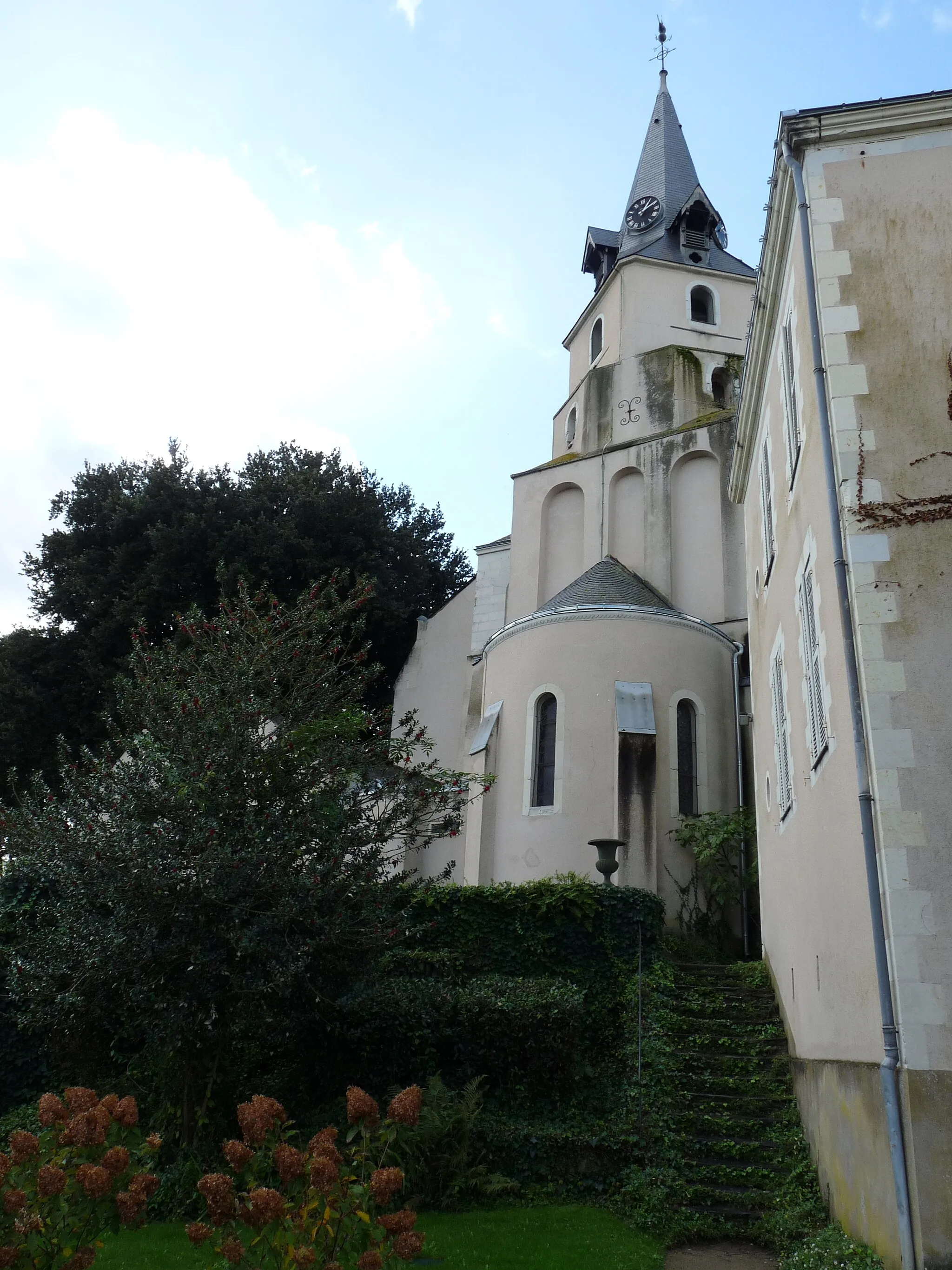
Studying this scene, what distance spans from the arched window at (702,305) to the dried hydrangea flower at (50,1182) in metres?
27.1

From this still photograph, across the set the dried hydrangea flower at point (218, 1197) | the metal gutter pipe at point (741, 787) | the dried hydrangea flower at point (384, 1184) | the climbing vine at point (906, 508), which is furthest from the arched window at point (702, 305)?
the dried hydrangea flower at point (218, 1197)

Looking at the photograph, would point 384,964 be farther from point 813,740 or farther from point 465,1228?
point 813,740

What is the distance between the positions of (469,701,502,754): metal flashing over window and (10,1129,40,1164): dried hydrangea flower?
13.3 m

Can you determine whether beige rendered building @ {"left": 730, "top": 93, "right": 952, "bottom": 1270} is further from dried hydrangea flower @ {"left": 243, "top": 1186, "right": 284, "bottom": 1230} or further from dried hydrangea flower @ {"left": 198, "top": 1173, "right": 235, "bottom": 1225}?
dried hydrangea flower @ {"left": 198, "top": 1173, "right": 235, "bottom": 1225}

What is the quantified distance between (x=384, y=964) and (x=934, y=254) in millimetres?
8871

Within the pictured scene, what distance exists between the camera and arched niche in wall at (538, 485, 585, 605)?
24.6m

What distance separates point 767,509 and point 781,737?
10.2 ft

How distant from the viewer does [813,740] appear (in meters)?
9.37

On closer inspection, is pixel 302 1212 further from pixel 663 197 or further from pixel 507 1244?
pixel 663 197

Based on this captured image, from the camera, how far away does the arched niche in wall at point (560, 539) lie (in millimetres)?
24625

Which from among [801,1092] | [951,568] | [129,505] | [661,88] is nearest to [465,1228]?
[801,1092]

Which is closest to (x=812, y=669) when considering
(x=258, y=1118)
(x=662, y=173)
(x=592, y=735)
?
(x=258, y=1118)

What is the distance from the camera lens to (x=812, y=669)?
373 inches

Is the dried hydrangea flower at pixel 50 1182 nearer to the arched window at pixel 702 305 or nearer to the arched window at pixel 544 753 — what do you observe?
the arched window at pixel 544 753
